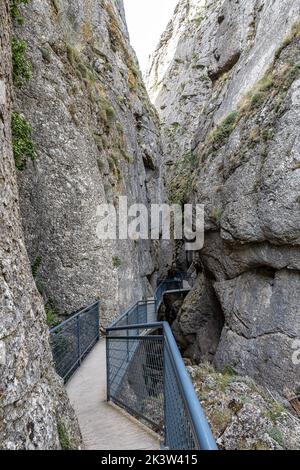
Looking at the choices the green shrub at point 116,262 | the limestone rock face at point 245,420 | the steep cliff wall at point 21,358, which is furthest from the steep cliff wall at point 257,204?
the steep cliff wall at point 21,358

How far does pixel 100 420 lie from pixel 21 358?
2811 millimetres

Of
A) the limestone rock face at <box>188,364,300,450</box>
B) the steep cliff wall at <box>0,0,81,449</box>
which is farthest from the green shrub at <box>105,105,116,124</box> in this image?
the limestone rock face at <box>188,364,300,450</box>

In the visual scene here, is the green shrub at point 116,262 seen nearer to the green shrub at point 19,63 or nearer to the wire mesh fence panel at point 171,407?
the green shrub at point 19,63

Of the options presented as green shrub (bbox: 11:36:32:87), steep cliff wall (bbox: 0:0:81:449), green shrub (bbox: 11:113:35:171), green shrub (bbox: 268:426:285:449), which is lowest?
green shrub (bbox: 268:426:285:449)

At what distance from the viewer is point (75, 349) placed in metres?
7.43

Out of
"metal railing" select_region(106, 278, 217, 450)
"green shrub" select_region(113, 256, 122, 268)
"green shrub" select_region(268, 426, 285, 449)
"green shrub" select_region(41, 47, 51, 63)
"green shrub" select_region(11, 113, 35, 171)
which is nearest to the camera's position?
"metal railing" select_region(106, 278, 217, 450)

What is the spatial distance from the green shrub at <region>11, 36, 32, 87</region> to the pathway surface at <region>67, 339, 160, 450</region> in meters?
8.10

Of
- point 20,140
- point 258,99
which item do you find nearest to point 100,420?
point 20,140

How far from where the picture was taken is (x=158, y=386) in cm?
414

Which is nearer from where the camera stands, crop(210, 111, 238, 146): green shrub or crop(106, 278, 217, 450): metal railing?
crop(106, 278, 217, 450): metal railing

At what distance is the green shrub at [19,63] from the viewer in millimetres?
8867

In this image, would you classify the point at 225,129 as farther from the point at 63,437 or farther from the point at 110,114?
the point at 63,437

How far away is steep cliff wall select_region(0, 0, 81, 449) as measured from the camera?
253 cm

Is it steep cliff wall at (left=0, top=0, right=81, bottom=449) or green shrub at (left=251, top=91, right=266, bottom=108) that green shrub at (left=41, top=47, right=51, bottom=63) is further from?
steep cliff wall at (left=0, top=0, right=81, bottom=449)
